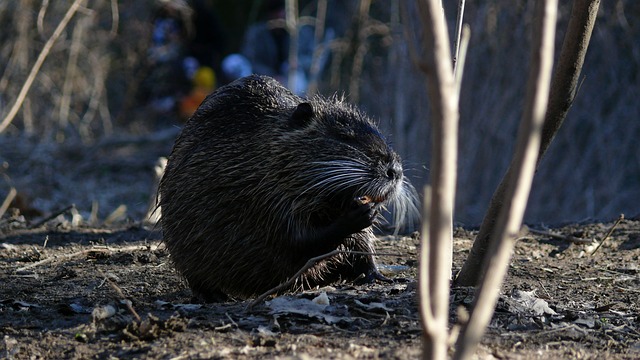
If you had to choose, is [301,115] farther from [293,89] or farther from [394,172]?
[293,89]

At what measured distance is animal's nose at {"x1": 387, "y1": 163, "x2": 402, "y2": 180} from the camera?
154 inches

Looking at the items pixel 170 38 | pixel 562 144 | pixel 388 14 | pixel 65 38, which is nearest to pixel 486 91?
pixel 562 144

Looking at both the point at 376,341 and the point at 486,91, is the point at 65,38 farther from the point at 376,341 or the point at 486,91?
the point at 376,341

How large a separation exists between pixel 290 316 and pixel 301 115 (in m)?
1.15

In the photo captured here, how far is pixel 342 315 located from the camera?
10.7 feet

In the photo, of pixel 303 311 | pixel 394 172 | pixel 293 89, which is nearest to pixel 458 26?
pixel 394 172

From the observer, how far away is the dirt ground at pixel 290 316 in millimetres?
2938

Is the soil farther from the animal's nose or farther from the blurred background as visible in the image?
the blurred background

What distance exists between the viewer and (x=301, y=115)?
4117mm

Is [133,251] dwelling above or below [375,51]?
below

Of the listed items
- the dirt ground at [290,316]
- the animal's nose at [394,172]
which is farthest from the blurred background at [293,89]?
the animal's nose at [394,172]

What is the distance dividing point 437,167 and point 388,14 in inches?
329

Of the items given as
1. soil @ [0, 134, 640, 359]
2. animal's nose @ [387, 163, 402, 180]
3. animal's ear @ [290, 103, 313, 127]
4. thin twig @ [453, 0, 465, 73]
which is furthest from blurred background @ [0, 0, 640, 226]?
thin twig @ [453, 0, 465, 73]

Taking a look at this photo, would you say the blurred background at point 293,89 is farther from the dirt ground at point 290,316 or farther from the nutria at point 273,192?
the dirt ground at point 290,316
